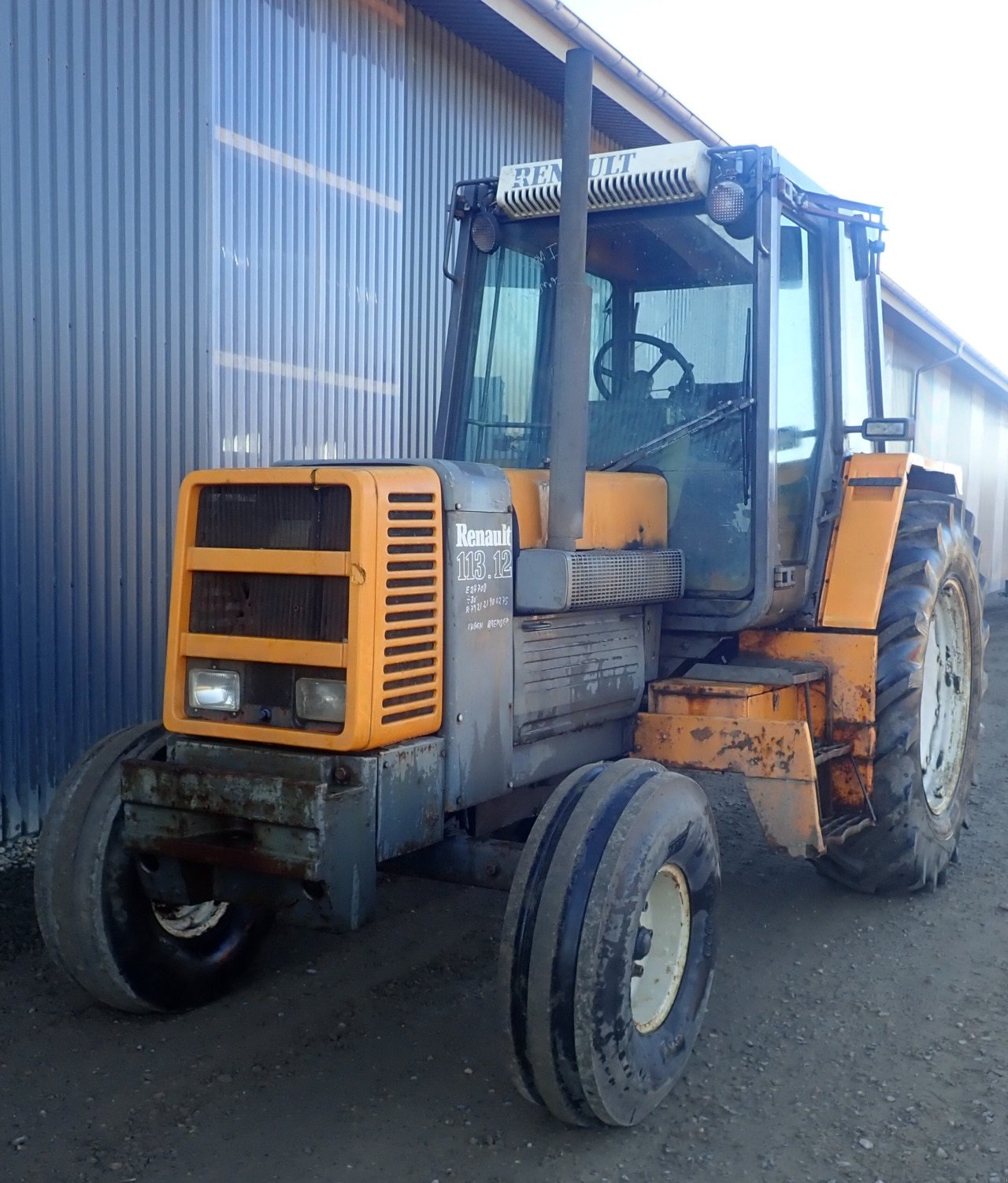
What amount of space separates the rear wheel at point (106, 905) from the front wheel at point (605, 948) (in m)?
1.05

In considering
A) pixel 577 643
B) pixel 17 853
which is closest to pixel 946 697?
pixel 577 643

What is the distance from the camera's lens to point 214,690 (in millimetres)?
3246

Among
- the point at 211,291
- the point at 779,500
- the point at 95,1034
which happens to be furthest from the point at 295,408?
the point at 95,1034

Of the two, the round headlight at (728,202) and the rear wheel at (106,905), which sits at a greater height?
the round headlight at (728,202)

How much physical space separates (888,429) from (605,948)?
8.17 ft

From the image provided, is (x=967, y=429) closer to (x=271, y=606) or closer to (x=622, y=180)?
(x=622, y=180)

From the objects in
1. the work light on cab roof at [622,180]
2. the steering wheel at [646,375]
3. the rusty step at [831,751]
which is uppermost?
the work light on cab roof at [622,180]

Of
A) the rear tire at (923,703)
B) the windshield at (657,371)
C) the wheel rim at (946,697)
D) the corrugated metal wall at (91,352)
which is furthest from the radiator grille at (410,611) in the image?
Answer: the corrugated metal wall at (91,352)

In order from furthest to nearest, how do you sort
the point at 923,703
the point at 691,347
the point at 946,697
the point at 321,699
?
the point at 946,697 → the point at 923,703 → the point at 691,347 → the point at 321,699

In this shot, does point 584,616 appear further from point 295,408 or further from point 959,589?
point 295,408

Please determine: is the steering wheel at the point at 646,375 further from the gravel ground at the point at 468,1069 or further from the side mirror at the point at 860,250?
the gravel ground at the point at 468,1069

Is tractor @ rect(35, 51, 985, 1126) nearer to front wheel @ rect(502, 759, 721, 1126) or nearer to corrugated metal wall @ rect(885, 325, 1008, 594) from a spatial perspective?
front wheel @ rect(502, 759, 721, 1126)

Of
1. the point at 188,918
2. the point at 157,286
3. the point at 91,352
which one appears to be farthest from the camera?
the point at 157,286

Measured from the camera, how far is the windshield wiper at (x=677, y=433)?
408cm
